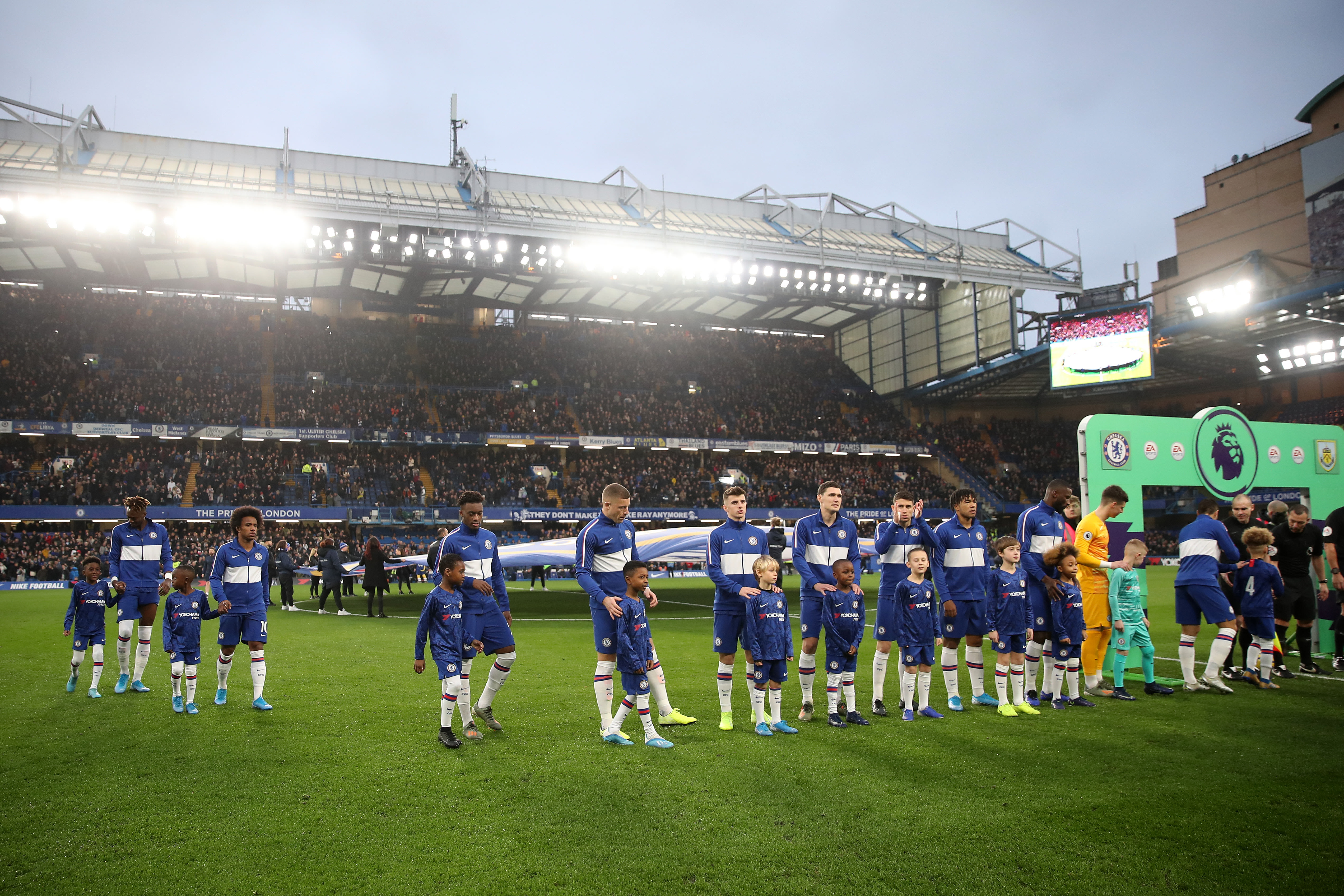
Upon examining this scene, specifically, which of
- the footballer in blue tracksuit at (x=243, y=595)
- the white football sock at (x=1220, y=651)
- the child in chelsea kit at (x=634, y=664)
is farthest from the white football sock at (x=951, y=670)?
the footballer in blue tracksuit at (x=243, y=595)

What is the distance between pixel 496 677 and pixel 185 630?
3363mm

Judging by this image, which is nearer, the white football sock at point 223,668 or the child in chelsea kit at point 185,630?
the child in chelsea kit at point 185,630

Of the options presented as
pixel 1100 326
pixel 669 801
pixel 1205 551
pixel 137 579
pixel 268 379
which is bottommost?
pixel 669 801

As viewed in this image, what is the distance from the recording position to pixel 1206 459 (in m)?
10.6

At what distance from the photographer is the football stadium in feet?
14.9

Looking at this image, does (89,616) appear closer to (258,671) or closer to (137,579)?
(137,579)

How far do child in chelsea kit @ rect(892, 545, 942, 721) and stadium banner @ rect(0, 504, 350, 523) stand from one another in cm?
2596

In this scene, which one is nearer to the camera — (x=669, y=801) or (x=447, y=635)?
(x=669, y=801)

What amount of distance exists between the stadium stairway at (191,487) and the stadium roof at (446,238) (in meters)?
8.35

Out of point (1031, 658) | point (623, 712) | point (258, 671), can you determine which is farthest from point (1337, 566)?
point (258, 671)

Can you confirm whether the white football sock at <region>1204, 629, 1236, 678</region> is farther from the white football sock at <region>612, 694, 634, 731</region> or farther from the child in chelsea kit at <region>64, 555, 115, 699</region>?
the child in chelsea kit at <region>64, 555, 115, 699</region>

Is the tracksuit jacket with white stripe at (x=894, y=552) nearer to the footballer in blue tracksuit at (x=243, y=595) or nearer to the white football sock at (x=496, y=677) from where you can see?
the white football sock at (x=496, y=677)

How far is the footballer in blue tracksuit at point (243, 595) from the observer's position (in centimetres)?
764

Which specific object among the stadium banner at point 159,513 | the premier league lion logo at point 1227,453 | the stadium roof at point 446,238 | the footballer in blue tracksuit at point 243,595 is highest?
the stadium roof at point 446,238
